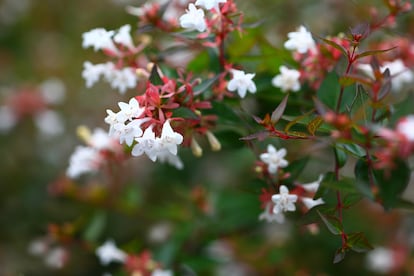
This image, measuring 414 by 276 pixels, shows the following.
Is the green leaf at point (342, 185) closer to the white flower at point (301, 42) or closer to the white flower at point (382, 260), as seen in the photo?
the white flower at point (301, 42)

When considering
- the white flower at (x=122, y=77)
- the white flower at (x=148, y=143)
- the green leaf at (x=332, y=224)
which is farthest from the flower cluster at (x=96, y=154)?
the green leaf at (x=332, y=224)

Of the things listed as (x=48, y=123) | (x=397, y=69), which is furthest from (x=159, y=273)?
(x=48, y=123)

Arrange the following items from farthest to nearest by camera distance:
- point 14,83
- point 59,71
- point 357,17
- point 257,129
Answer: point 59,71
point 14,83
point 357,17
point 257,129

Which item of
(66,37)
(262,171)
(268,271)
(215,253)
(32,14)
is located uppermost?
(32,14)

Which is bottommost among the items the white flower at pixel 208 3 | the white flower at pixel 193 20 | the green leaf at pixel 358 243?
the green leaf at pixel 358 243

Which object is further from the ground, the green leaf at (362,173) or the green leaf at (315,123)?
the green leaf at (315,123)

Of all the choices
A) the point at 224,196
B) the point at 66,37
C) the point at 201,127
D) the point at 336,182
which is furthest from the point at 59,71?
the point at 336,182

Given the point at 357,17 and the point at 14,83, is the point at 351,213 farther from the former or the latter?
the point at 14,83
